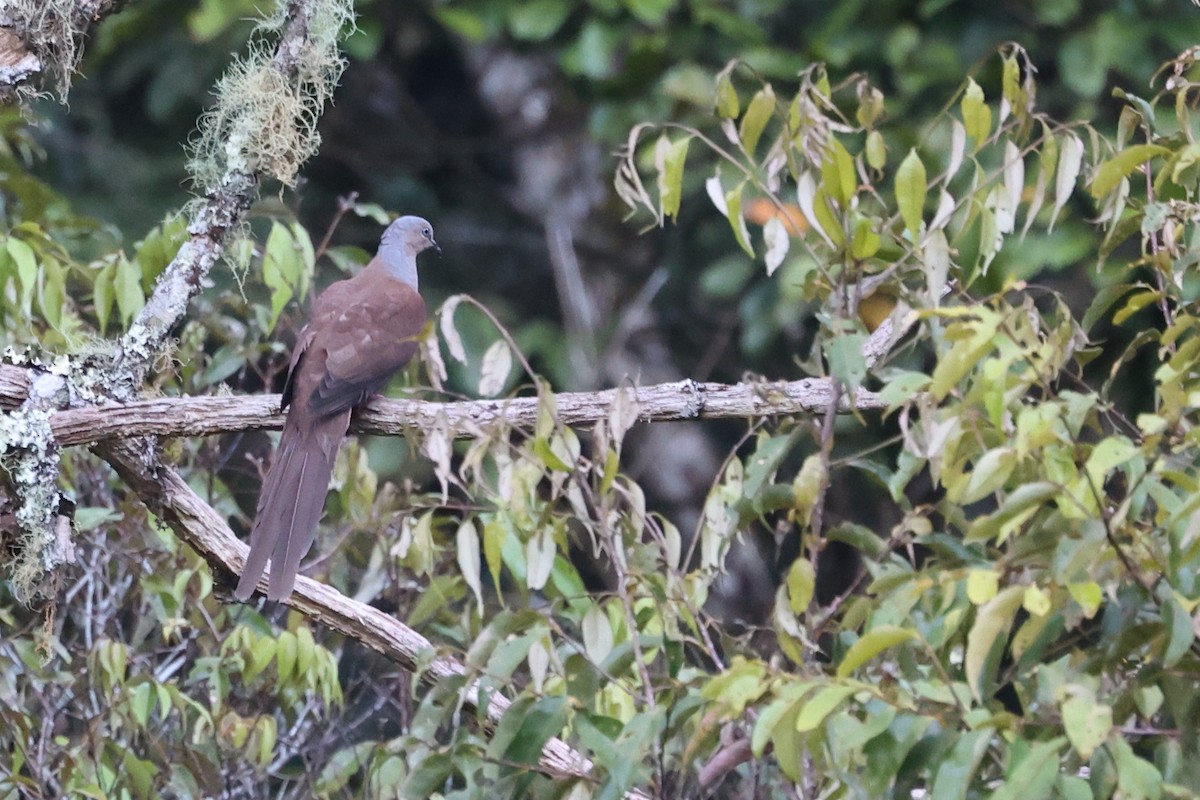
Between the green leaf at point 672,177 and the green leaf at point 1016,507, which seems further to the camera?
the green leaf at point 672,177

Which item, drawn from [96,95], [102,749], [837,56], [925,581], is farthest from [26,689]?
[96,95]

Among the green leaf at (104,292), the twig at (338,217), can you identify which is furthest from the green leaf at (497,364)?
the twig at (338,217)

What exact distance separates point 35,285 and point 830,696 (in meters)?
2.39

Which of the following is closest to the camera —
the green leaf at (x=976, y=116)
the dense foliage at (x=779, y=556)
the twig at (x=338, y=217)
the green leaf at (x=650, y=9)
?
the dense foliage at (x=779, y=556)

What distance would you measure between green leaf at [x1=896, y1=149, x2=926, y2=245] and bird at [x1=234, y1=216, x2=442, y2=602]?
1.11 metres

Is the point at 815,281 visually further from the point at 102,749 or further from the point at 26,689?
the point at 26,689

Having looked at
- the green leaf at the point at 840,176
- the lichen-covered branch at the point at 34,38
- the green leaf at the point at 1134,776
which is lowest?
the green leaf at the point at 1134,776

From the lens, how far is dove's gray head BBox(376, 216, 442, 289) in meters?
4.48

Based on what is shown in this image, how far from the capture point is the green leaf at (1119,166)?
6.84 feet

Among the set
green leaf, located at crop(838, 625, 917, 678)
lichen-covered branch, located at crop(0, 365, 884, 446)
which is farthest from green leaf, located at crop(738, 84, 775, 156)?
green leaf, located at crop(838, 625, 917, 678)

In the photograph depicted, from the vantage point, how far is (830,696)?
63.6 inches

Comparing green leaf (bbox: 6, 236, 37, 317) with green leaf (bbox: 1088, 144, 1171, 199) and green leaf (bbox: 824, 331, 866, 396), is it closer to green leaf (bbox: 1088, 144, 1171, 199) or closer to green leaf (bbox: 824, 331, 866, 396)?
green leaf (bbox: 824, 331, 866, 396)

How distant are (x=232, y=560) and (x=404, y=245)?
6.27ft

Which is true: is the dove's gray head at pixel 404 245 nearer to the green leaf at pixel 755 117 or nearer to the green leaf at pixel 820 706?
the green leaf at pixel 755 117
